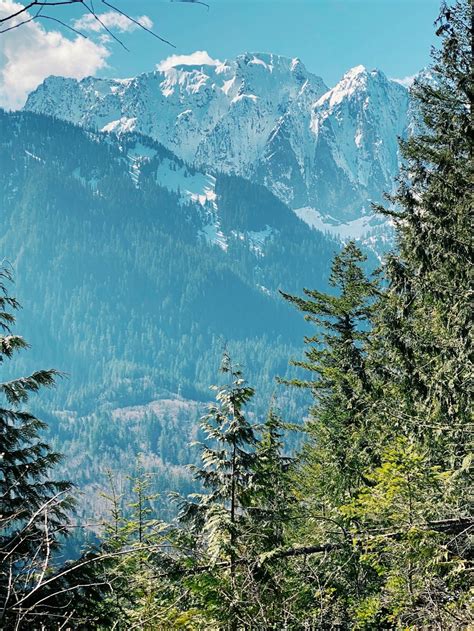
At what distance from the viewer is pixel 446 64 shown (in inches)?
368

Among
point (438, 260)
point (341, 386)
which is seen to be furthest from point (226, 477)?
point (341, 386)

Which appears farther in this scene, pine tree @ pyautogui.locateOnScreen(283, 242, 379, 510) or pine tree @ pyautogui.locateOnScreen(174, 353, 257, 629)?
pine tree @ pyautogui.locateOnScreen(283, 242, 379, 510)

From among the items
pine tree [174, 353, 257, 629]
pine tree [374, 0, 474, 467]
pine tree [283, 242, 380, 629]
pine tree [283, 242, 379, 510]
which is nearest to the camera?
pine tree [174, 353, 257, 629]

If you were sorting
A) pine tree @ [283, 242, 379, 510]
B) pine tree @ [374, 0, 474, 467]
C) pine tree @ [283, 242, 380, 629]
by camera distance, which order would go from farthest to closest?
pine tree @ [283, 242, 379, 510] → pine tree @ [283, 242, 380, 629] → pine tree @ [374, 0, 474, 467]

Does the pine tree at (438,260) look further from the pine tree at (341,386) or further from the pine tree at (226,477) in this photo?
the pine tree at (226,477)

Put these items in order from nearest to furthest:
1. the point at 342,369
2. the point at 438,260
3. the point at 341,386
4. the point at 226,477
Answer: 1. the point at 226,477
2. the point at 438,260
3. the point at 341,386
4. the point at 342,369

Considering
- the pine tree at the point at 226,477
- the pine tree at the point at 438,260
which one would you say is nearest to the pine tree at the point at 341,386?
the pine tree at the point at 438,260

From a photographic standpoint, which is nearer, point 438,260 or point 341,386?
point 438,260

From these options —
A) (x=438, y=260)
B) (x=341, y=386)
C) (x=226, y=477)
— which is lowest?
(x=226, y=477)

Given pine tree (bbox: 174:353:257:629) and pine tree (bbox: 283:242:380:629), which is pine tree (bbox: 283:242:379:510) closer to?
pine tree (bbox: 283:242:380:629)

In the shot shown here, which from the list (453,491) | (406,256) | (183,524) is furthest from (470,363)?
(183,524)

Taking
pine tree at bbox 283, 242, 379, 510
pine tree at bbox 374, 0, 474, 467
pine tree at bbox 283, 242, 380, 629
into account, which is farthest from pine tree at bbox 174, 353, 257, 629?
pine tree at bbox 283, 242, 379, 510

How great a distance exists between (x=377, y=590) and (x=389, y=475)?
363 cm

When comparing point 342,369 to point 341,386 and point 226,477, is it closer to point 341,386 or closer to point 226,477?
point 341,386
